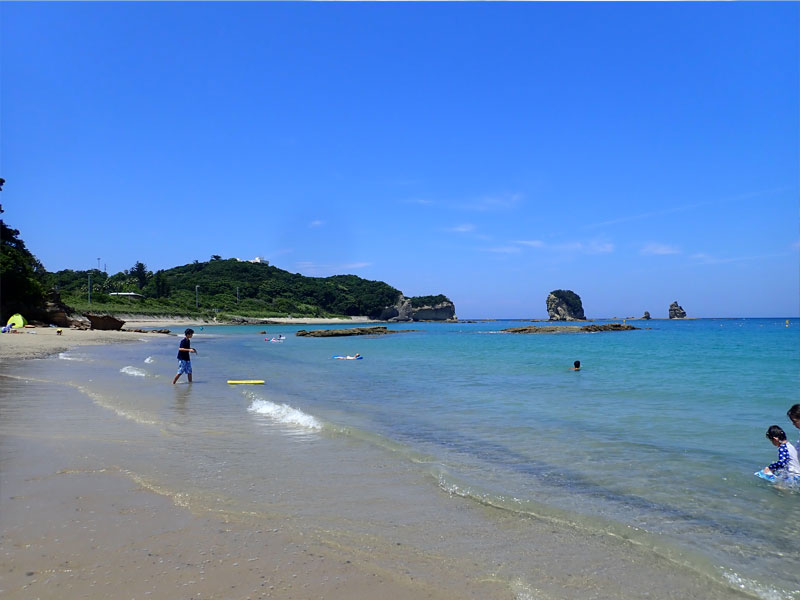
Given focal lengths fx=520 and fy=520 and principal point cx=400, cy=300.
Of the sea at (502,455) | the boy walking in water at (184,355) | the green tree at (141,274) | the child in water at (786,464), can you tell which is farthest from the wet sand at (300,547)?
the green tree at (141,274)

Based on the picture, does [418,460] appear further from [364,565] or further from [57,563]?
[57,563]

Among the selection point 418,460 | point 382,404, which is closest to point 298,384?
point 382,404

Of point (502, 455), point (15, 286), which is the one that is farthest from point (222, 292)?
point (502, 455)

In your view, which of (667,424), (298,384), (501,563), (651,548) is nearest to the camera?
(501,563)

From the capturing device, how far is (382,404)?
14.0 metres

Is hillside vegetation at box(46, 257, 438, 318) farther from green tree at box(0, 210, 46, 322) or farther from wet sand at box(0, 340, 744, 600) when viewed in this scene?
wet sand at box(0, 340, 744, 600)

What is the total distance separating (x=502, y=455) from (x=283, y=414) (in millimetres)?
5349

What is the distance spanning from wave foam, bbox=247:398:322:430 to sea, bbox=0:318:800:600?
59 mm

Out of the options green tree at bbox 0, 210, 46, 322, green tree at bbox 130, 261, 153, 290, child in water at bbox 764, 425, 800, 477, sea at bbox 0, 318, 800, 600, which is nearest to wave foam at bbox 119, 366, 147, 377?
sea at bbox 0, 318, 800, 600

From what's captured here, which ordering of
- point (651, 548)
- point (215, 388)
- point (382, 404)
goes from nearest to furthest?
1. point (651, 548)
2. point (382, 404)
3. point (215, 388)

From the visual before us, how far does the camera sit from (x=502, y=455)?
8227 millimetres

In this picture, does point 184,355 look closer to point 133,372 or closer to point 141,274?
point 133,372

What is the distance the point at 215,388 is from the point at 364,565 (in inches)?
544

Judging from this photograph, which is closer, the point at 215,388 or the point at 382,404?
the point at 382,404
